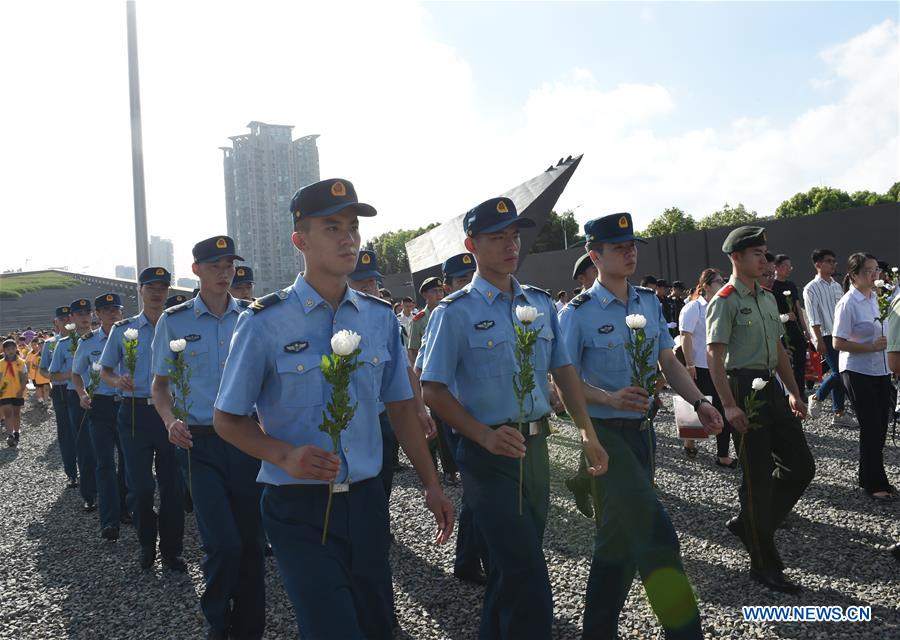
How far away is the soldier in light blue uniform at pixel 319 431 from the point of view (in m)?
2.47

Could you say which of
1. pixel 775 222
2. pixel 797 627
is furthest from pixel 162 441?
pixel 775 222

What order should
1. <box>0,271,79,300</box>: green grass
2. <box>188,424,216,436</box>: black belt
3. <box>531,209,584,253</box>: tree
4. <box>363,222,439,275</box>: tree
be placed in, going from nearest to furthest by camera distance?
<box>188,424,216,436</box>: black belt < <box>531,209,584,253</box>: tree < <box>0,271,79,300</box>: green grass < <box>363,222,439,275</box>: tree

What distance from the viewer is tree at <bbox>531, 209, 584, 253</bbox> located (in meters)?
69.8

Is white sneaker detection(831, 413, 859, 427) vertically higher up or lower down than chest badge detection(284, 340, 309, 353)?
lower down

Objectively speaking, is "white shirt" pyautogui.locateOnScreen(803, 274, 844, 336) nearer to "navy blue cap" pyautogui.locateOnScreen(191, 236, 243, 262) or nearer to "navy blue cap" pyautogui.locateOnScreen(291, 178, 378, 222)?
"navy blue cap" pyautogui.locateOnScreen(191, 236, 243, 262)

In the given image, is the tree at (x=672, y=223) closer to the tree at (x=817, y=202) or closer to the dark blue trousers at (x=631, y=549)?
the tree at (x=817, y=202)

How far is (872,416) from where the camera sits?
6191mm

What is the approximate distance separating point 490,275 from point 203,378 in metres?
2.23

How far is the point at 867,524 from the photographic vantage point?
5.75m

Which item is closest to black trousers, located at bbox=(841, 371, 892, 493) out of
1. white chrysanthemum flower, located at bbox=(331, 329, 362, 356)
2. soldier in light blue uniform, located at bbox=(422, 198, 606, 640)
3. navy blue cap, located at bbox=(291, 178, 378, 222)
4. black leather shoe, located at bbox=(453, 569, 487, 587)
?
black leather shoe, located at bbox=(453, 569, 487, 587)

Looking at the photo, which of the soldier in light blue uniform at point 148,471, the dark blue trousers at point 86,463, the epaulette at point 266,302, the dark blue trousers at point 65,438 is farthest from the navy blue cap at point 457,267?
the dark blue trousers at point 65,438

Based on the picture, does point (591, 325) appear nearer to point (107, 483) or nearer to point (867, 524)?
point (867, 524)

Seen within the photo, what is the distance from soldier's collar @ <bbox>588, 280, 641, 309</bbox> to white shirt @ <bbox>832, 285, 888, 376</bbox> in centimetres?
301

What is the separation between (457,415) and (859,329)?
15.3ft
